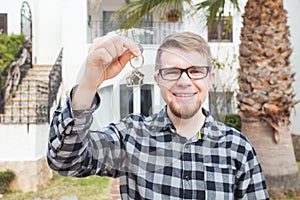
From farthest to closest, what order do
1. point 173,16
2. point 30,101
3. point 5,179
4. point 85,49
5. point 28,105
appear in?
point 30,101
point 28,105
point 5,179
point 85,49
point 173,16

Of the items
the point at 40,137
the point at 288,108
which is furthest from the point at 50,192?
the point at 288,108

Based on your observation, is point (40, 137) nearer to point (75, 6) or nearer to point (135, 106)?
point (75, 6)

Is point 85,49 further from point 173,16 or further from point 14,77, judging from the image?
point 14,77

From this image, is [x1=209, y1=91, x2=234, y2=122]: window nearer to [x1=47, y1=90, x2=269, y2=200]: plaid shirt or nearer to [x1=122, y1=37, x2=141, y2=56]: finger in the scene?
[x1=47, y1=90, x2=269, y2=200]: plaid shirt

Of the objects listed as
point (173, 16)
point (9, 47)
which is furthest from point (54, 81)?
point (173, 16)

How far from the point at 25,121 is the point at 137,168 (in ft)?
10.9

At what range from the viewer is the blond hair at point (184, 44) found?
23.1 inches

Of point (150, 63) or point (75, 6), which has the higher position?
point (75, 6)

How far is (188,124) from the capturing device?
2.16 ft

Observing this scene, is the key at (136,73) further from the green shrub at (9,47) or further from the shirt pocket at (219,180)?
the green shrub at (9,47)

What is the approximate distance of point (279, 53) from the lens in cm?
303

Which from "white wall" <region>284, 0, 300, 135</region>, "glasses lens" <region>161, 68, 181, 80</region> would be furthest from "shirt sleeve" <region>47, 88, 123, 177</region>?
"white wall" <region>284, 0, 300, 135</region>

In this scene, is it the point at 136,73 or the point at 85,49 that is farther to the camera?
the point at 85,49

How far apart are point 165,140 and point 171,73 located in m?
0.13
